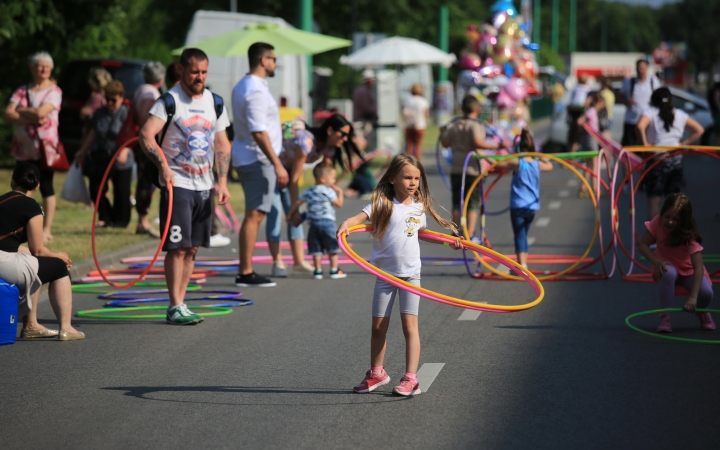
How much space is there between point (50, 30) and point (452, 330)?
14534 mm

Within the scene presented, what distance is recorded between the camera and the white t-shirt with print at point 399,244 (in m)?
6.21

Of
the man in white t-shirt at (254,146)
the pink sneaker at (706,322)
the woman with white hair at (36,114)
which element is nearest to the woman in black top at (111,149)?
the woman with white hair at (36,114)

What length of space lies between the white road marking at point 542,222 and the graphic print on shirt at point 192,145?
7.63 meters

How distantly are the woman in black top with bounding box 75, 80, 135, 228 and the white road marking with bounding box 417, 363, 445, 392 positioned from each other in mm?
7309

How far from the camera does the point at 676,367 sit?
6.91 metres

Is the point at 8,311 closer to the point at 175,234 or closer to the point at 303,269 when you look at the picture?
the point at 175,234

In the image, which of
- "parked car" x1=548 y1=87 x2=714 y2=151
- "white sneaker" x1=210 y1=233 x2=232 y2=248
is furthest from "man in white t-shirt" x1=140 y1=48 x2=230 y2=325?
"parked car" x1=548 y1=87 x2=714 y2=151

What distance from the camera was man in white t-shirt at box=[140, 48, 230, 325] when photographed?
8.25 meters

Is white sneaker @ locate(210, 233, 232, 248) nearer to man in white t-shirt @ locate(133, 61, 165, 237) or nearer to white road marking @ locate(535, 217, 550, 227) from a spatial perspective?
man in white t-shirt @ locate(133, 61, 165, 237)

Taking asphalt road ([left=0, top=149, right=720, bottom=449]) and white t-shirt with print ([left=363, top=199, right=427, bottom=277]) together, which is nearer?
asphalt road ([left=0, top=149, right=720, bottom=449])

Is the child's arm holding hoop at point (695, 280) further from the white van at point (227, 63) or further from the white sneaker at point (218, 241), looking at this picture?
the white van at point (227, 63)

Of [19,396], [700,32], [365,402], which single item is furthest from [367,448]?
[700,32]

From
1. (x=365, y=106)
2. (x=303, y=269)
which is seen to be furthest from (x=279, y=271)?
(x=365, y=106)

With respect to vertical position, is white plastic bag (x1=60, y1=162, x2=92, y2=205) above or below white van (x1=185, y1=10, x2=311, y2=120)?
below
